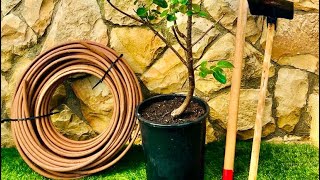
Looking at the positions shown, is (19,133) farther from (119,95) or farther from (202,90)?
(202,90)

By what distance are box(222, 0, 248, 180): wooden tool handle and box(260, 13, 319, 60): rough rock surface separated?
1.20ft

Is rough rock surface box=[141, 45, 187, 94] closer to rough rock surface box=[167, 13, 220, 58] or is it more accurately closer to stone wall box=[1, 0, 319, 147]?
stone wall box=[1, 0, 319, 147]

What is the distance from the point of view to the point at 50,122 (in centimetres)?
265

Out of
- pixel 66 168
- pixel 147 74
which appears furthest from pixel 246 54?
pixel 66 168

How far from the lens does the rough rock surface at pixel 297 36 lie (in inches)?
98.7

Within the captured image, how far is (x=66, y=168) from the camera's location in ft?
8.17

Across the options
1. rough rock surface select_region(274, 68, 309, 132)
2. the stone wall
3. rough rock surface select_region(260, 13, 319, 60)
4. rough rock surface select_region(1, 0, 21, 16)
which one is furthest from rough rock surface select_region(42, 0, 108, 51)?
rough rock surface select_region(274, 68, 309, 132)

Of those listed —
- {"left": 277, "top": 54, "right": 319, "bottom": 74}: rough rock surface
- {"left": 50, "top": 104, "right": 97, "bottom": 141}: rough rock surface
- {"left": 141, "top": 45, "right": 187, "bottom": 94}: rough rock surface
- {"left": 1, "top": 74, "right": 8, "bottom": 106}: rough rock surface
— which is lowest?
{"left": 50, "top": 104, "right": 97, "bottom": 141}: rough rock surface

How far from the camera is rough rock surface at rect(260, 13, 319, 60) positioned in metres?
2.51

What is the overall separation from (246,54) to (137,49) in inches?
22.7

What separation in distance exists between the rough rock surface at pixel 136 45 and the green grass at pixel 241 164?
53 centimetres

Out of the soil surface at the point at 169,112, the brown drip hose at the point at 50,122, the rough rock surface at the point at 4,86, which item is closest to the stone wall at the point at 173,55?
the rough rock surface at the point at 4,86

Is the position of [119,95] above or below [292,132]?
above

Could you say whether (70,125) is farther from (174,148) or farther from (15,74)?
(174,148)
